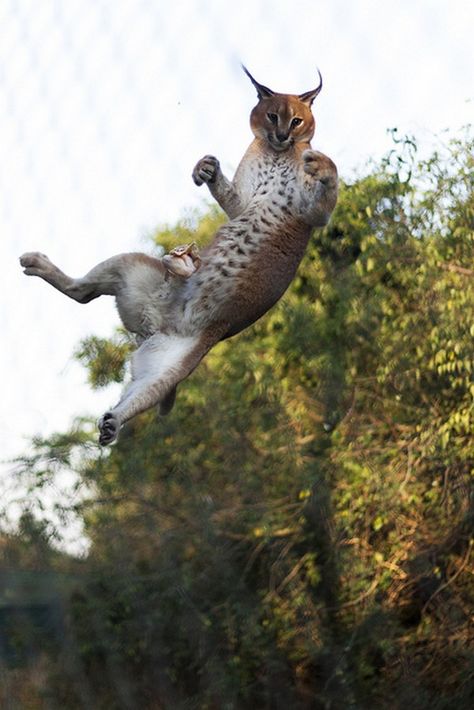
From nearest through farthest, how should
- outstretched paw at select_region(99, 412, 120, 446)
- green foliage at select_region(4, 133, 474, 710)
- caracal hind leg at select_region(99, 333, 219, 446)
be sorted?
outstretched paw at select_region(99, 412, 120, 446) < caracal hind leg at select_region(99, 333, 219, 446) < green foliage at select_region(4, 133, 474, 710)

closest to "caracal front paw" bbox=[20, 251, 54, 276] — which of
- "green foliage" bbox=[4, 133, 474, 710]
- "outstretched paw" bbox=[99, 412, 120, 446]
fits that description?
"outstretched paw" bbox=[99, 412, 120, 446]

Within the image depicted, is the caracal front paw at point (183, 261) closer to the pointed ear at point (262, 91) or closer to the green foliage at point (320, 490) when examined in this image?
the pointed ear at point (262, 91)

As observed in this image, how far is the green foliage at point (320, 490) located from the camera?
693 centimetres

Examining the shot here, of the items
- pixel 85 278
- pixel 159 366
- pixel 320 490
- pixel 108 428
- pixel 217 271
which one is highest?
pixel 320 490

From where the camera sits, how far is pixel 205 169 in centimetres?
252

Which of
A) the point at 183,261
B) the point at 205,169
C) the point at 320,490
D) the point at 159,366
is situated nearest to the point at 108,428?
the point at 159,366

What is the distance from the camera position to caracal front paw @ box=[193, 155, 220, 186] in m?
2.51

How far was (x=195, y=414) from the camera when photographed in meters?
7.92

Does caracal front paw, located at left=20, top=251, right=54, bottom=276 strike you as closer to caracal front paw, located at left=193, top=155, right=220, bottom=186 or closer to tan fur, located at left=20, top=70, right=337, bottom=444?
tan fur, located at left=20, top=70, right=337, bottom=444

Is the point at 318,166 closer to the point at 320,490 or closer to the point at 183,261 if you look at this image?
the point at 183,261

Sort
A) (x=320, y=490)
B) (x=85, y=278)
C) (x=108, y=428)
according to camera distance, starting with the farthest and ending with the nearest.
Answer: (x=320, y=490)
(x=85, y=278)
(x=108, y=428)

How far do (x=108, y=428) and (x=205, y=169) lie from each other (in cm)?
56

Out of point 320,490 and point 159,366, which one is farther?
point 320,490

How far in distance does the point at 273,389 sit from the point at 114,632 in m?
1.94
